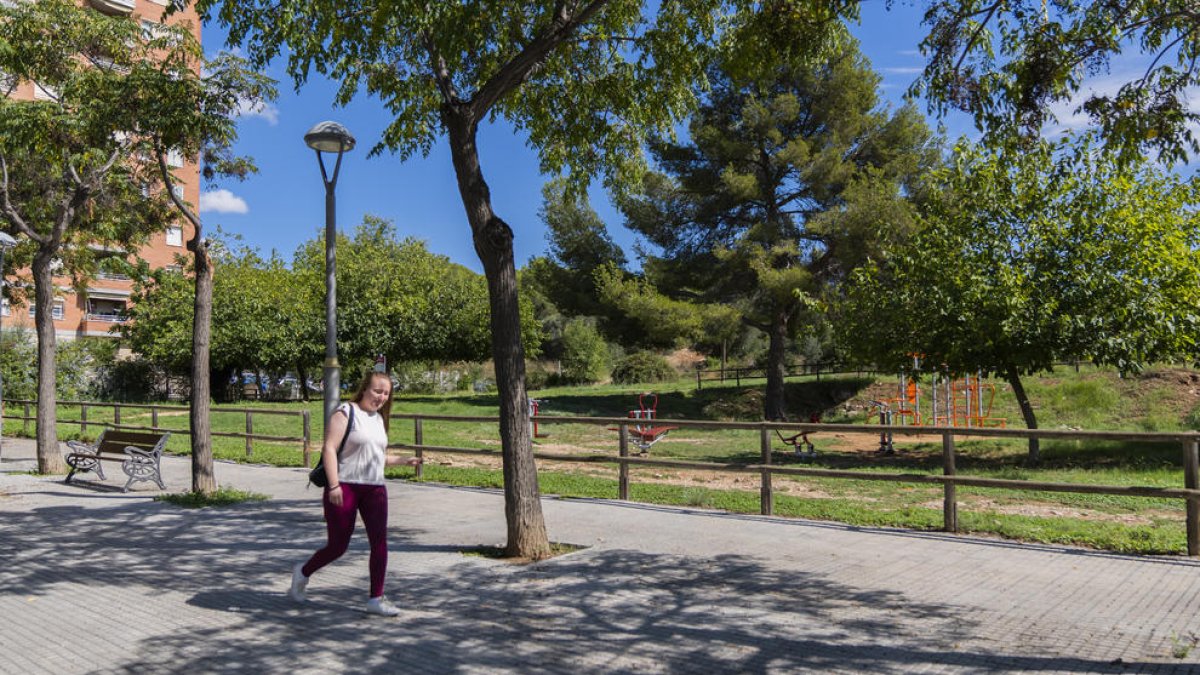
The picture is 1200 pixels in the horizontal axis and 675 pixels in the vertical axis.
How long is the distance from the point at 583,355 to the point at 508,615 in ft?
169

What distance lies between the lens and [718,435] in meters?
25.3

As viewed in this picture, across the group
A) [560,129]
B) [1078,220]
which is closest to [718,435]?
[1078,220]

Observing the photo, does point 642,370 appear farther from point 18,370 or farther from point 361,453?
point 361,453

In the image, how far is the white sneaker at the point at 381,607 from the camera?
5727 millimetres

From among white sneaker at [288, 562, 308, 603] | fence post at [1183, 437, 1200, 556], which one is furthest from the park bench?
fence post at [1183, 437, 1200, 556]

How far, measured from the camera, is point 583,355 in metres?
57.2

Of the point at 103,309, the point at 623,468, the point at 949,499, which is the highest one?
the point at 103,309

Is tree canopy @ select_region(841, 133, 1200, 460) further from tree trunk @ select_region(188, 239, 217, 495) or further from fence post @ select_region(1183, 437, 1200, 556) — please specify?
tree trunk @ select_region(188, 239, 217, 495)

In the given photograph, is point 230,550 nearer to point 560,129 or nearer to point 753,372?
point 560,129

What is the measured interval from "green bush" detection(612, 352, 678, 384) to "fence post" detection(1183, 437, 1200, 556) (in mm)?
51293

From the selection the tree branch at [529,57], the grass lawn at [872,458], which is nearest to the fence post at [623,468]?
the grass lawn at [872,458]

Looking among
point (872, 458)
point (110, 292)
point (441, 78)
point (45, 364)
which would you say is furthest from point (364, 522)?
point (110, 292)

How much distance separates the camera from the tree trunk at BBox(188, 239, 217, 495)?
10.8 meters

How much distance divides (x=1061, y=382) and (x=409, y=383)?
34.8 m
